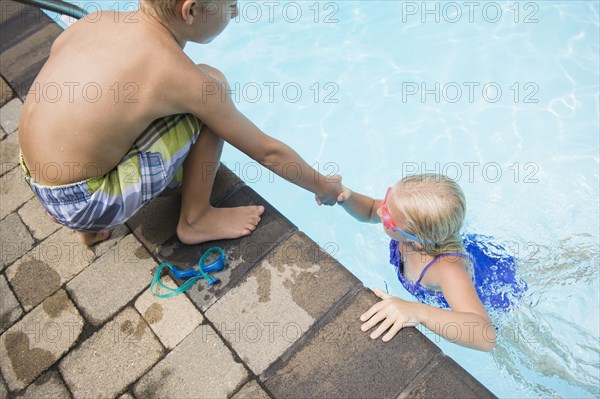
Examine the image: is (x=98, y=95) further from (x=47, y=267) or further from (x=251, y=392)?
(x=251, y=392)

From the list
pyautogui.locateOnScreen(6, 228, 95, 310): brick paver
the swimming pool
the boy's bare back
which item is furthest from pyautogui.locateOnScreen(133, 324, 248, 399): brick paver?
the swimming pool

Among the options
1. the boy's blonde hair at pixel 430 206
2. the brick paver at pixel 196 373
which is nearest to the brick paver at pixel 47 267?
the brick paver at pixel 196 373

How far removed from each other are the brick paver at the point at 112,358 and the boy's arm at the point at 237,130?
39.5 inches

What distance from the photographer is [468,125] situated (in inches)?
158

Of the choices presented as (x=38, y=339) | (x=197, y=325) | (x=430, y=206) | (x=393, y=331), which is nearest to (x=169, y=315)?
(x=197, y=325)

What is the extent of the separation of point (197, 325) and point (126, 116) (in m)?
1.02

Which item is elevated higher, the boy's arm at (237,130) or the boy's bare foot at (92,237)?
the boy's arm at (237,130)

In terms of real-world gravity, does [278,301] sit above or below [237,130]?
below

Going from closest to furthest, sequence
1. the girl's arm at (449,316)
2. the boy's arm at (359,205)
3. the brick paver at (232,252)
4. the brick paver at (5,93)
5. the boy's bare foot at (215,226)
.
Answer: the girl's arm at (449,316) < the brick paver at (232,252) < the boy's bare foot at (215,226) < the boy's arm at (359,205) < the brick paver at (5,93)

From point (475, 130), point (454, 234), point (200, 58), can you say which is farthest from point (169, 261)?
point (200, 58)

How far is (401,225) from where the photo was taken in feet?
7.36

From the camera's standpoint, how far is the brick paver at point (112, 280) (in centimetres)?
255

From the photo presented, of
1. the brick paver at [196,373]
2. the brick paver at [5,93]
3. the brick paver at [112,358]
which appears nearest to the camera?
the brick paver at [196,373]

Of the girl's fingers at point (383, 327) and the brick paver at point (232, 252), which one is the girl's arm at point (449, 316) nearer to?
the girl's fingers at point (383, 327)
